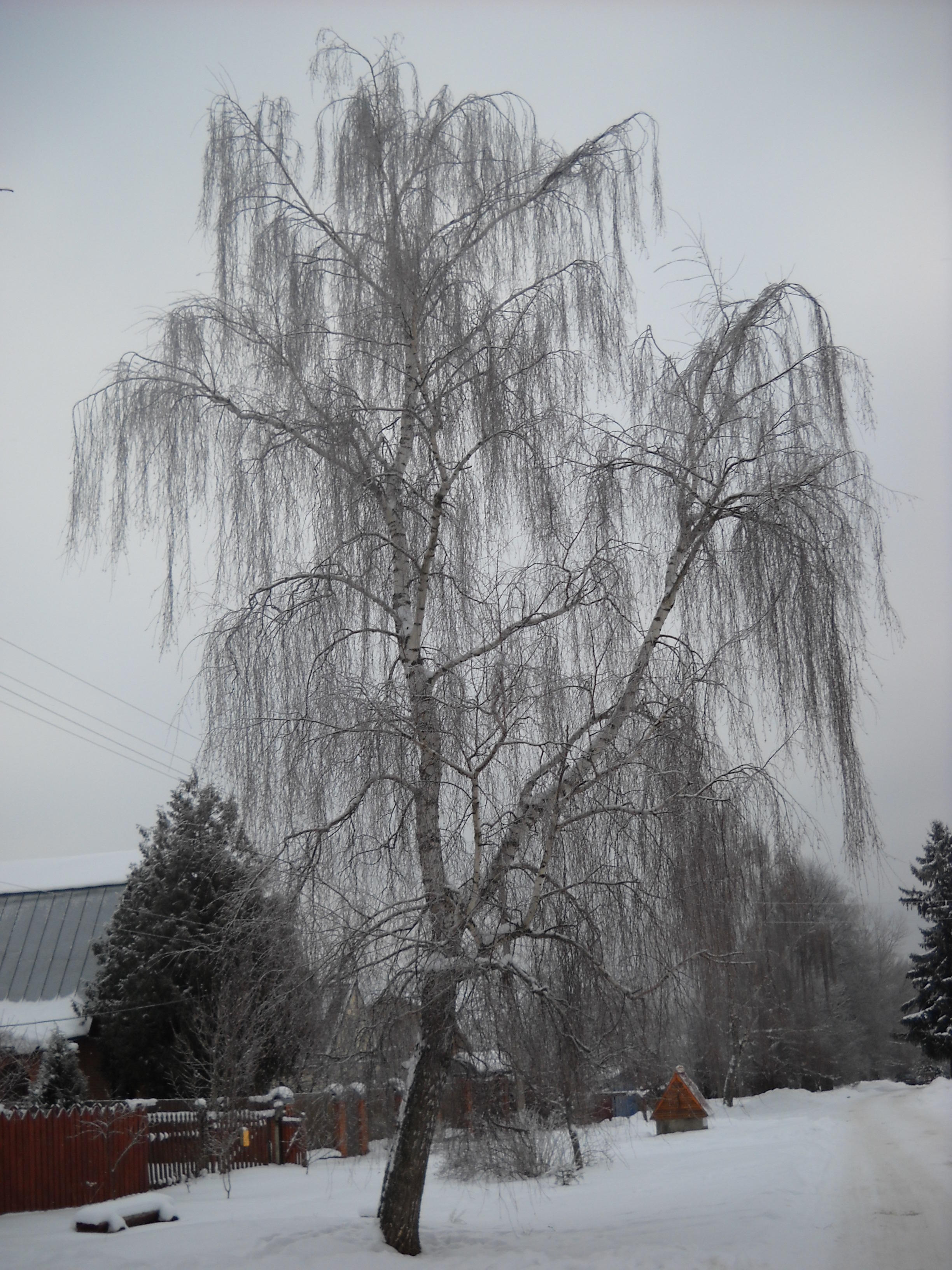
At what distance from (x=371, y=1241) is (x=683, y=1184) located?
241 inches

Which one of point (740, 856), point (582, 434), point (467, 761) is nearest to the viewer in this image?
point (467, 761)

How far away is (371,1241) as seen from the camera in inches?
283

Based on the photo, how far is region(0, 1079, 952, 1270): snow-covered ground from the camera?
7.04 metres

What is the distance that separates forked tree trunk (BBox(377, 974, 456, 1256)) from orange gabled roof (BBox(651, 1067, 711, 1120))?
17.1m

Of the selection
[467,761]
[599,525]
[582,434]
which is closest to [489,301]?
[582,434]

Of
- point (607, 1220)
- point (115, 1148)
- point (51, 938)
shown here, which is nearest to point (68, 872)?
point (51, 938)

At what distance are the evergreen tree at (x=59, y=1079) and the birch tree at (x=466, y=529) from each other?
1137 cm

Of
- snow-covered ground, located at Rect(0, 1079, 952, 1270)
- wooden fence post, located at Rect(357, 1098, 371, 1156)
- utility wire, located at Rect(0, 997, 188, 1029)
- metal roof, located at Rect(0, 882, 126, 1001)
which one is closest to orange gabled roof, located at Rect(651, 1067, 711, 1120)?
snow-covered ground, located at Rect(0, 1079, 952, 1270)

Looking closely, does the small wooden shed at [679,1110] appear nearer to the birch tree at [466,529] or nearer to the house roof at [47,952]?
the house roof at [47,952]

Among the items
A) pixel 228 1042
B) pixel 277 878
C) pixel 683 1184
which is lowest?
pixel 683 1184

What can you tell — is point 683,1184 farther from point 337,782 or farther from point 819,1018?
point 819,1018

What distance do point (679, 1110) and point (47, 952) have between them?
16041 mm

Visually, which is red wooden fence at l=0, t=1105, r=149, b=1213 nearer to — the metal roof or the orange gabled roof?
the metal roof

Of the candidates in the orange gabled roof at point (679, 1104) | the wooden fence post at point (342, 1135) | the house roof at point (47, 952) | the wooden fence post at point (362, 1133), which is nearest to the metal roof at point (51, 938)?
the house roof at point (47, 952)
